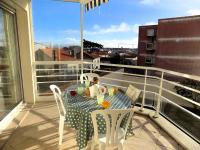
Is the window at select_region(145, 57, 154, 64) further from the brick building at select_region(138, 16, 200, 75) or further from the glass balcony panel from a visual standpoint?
the glass balcony panel

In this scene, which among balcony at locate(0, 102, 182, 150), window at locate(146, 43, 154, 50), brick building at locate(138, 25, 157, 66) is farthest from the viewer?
window at locate(146, 43, 154, 50)

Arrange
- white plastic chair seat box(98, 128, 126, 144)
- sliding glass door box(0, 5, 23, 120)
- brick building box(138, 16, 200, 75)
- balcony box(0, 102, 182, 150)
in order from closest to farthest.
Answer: white plastic chair seat box(98, 128, 126, 144) < balcony box(0, 102, 182, 150) < sliding glass door box(0, 5, 23, 120) < brick building box(138, 16, 200, 75)

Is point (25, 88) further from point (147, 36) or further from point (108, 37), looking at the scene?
point (147, 36)

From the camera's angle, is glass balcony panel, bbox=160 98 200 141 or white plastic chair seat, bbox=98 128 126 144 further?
glass balcony panel, bbox=160 98 200 141

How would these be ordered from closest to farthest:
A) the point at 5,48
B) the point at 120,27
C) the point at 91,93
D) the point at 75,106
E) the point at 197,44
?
the point at 75,106 < the point at 91,93 < the point at 5,48 < the point at 197,44 < the point at 120,27

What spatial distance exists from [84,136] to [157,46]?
50.6 ft

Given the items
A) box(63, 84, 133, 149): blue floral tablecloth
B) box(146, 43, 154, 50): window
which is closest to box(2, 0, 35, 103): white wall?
box(63, 84, 133, 149): blue floral tablecloth

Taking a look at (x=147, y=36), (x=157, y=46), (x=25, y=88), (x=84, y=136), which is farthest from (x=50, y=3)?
(x=147, y=36)

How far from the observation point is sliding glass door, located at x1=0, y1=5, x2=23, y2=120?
273cm

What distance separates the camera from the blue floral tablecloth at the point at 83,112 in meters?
1.66

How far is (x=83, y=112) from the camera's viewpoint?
65.8 inches

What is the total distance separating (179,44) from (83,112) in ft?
47.4

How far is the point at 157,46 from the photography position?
15625mm

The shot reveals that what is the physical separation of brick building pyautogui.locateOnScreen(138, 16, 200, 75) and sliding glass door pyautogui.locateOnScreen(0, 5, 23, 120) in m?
13.3
